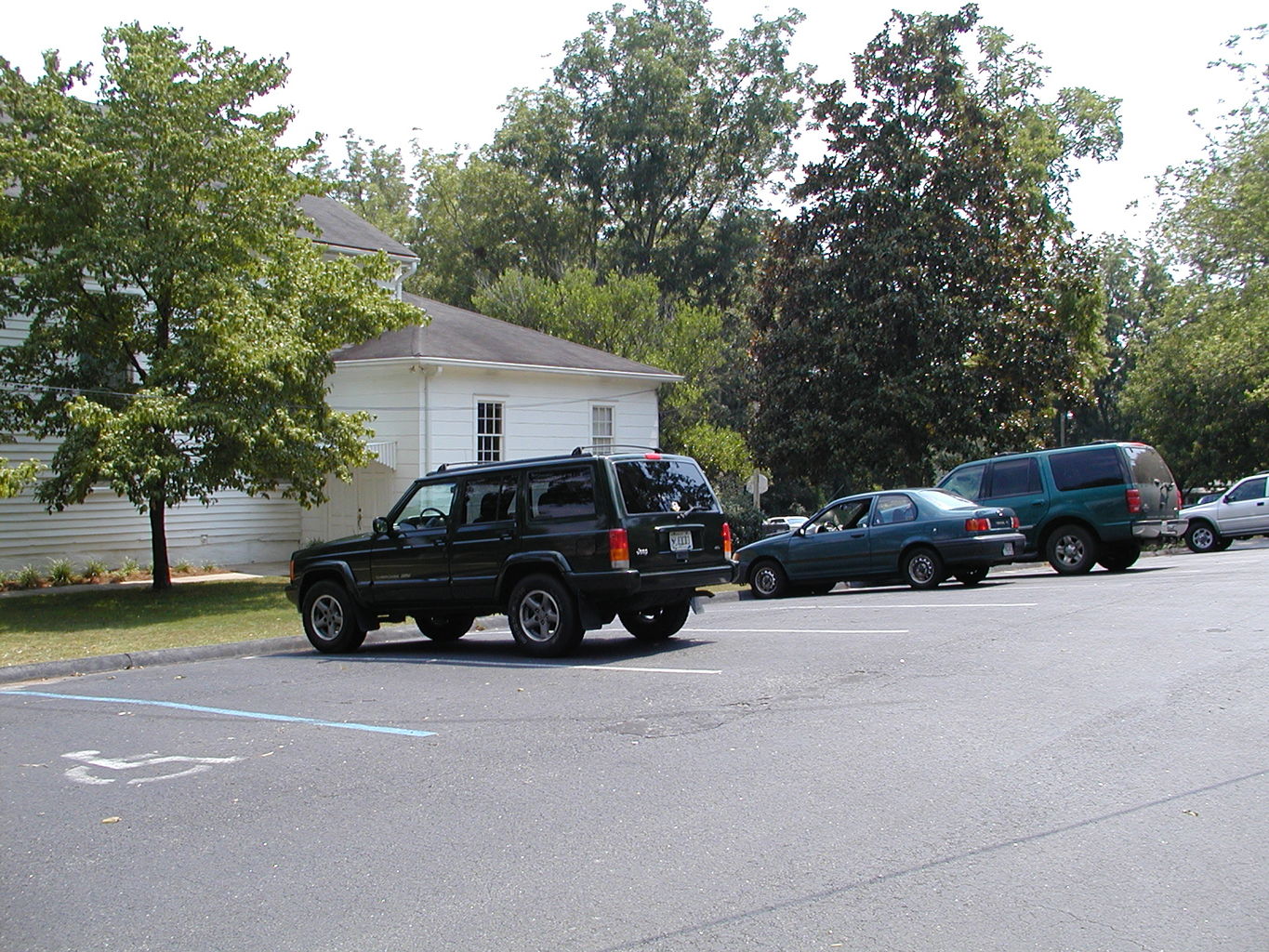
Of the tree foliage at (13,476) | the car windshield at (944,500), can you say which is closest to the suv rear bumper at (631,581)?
the car windshield at (944,500)

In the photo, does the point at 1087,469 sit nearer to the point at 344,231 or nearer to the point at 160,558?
the point at 160,558

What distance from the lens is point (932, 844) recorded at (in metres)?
5.24

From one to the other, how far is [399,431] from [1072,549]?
13731 millimetres

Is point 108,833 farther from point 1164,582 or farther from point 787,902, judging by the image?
point 1164,582

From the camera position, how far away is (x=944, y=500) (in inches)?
695

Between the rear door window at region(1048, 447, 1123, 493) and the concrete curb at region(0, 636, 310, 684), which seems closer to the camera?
the concrete curb at region(0, 636, 310, 684)

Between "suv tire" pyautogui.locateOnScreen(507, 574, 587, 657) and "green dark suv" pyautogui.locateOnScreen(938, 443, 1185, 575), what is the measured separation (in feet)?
34.1

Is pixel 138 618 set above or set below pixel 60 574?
below

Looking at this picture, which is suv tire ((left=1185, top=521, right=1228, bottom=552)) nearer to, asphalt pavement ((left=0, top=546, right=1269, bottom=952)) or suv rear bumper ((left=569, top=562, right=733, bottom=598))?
asphalt pavement ((left=0, top=546, right=1269, bottom=952))

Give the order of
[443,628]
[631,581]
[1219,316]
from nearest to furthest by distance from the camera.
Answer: [631,581]
[443,628]
[1219,316]

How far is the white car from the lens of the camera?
993 inches

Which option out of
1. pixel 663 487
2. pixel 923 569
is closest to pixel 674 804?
pixel 663 487

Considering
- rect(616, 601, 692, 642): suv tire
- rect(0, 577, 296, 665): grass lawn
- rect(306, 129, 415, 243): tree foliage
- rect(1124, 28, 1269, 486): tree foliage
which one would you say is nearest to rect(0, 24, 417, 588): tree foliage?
rect(0, 577, 296, 665): grass lawn

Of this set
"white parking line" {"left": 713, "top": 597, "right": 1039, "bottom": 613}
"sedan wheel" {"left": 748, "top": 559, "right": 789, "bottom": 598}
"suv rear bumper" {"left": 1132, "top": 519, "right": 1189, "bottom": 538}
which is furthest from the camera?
"sedan wheel" {"left": 748, "top": 559, "right": 789, "bottom": 598}
